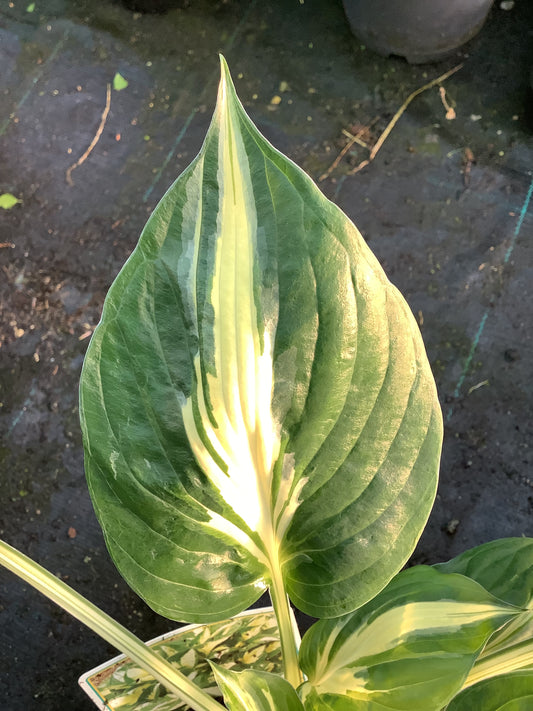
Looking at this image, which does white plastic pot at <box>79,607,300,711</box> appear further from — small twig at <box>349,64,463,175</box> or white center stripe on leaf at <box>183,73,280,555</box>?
small twig at <box>349,64,463,175</box>

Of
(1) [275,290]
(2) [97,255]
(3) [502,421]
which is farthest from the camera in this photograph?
(2) [97,255]

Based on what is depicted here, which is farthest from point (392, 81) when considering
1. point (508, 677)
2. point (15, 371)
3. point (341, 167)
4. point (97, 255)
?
point (508, 677)

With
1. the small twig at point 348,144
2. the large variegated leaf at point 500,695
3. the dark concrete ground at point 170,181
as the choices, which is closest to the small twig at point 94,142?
the dark concrete ground at point 170,181

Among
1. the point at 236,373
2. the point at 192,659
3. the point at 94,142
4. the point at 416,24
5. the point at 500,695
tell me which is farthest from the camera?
the point at 94,142

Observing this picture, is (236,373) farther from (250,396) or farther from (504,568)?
(504,568)

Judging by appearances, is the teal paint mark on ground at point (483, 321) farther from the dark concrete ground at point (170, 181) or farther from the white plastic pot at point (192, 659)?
the white plastic pot at point (192, 659)

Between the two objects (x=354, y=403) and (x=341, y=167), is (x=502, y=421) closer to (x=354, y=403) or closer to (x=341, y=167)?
(x=341, y=167)

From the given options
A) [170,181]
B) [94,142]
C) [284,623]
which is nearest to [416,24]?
[170,181]
